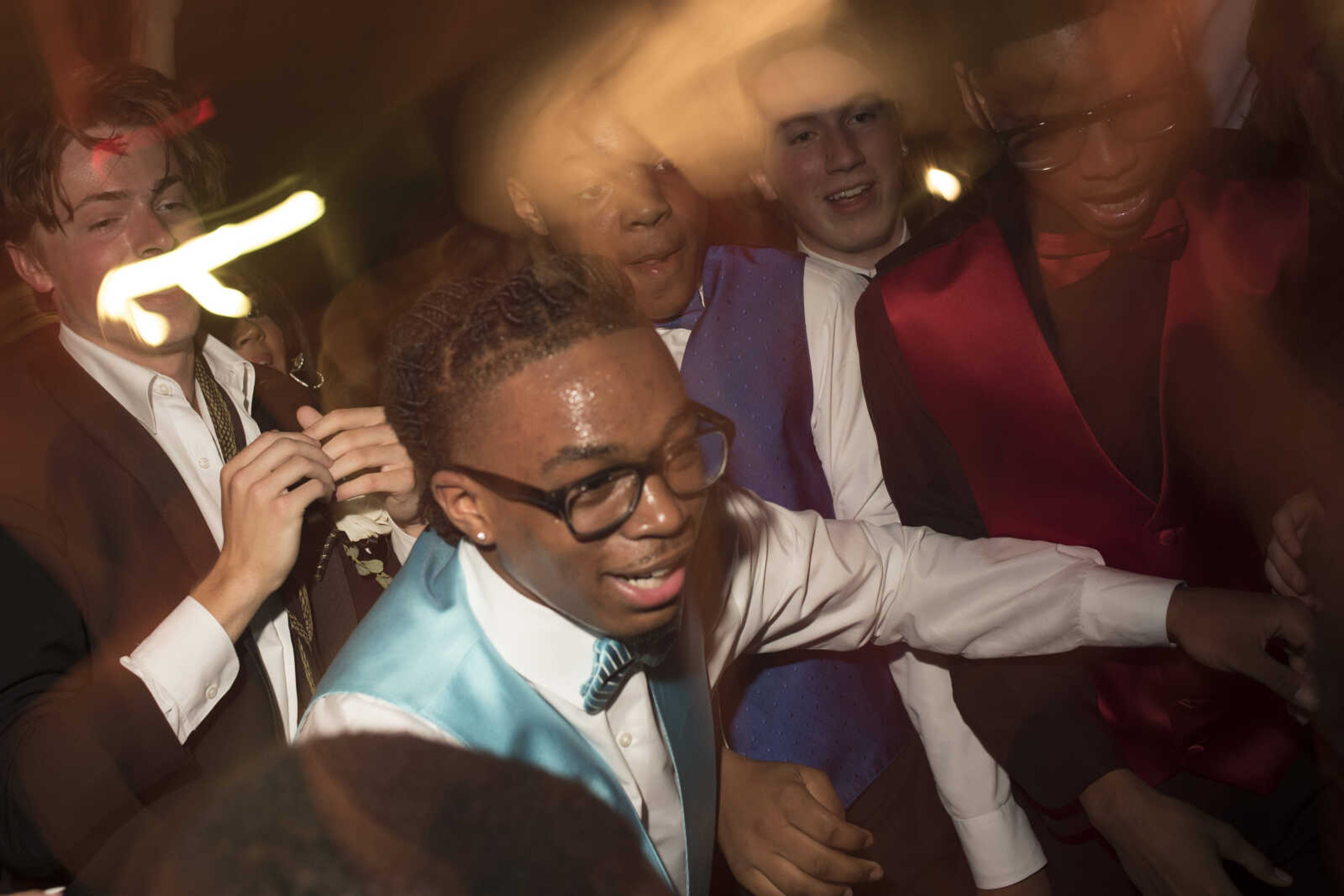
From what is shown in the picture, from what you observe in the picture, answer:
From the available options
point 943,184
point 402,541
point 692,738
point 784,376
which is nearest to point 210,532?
point 402,541

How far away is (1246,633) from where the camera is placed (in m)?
1.25

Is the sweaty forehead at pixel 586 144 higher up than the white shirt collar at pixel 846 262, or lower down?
higher up

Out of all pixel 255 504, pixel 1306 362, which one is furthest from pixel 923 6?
pixel 255 504

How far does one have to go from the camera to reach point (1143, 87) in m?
1.34

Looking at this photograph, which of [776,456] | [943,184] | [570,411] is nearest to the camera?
[570,411]

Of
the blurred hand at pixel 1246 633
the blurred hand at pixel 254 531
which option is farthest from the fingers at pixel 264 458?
the blurred hand at pixel 1246 633

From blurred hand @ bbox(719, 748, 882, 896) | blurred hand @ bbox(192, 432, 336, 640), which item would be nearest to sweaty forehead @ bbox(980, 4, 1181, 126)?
blurred hand @ bbox(719, 748, 882, 896)

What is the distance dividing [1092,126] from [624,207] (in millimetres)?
680

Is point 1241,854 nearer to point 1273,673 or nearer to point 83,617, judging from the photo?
point 1273,673

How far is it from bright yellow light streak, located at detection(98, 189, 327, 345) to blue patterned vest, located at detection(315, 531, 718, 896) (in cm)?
43

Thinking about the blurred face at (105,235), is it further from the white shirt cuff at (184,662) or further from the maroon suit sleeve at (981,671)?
the maroon suit sleeve at (981,671)

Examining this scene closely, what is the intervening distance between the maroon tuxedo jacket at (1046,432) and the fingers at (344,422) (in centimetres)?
75

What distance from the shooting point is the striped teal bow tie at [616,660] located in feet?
3.56

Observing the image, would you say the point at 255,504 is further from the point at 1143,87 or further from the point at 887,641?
the point at 1143,87
